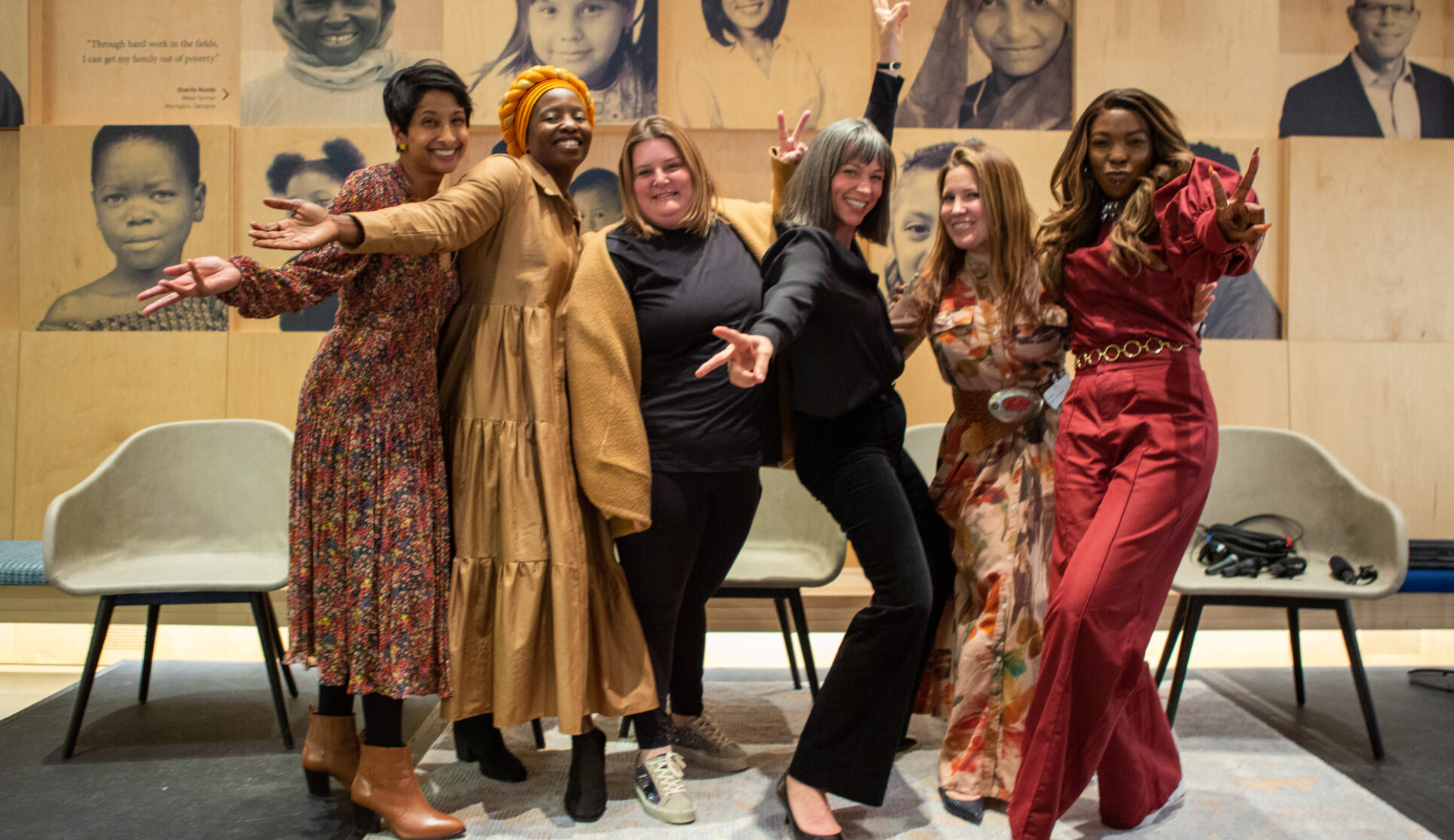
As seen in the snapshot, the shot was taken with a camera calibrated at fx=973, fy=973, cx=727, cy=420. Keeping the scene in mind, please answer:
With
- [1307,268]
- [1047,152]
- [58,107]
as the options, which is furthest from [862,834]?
[58,107]

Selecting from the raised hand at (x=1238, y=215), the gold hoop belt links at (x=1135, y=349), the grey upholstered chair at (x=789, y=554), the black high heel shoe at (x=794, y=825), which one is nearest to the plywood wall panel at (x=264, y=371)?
the grey upholstered chair at (x=789, y=554)

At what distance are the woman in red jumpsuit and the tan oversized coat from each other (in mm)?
1006

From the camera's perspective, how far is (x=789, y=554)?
3.40 m

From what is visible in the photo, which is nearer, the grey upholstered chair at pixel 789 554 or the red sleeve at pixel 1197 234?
the red sleeve at pixel 1197 234

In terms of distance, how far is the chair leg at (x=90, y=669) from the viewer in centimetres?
278

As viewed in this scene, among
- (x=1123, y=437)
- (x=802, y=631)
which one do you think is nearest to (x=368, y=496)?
(x=802, y=631)

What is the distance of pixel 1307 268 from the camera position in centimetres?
407

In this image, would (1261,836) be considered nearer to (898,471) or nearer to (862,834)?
(862,834)

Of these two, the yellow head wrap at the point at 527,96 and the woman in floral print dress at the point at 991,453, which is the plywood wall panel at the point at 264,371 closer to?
the yellow head wrap at the point at 527,96

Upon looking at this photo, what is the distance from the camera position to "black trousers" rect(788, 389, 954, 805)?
2197 millimetres

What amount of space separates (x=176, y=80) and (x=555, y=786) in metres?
3.35

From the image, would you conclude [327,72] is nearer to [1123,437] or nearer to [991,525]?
[991,525]

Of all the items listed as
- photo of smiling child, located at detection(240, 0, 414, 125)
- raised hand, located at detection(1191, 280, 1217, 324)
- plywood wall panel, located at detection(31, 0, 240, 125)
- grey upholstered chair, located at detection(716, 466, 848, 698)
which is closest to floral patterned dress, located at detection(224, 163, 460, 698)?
grey upholstered chair, located at detection(716, 466, 848, 698)

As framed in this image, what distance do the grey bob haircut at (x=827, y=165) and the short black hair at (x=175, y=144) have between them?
2862mm
